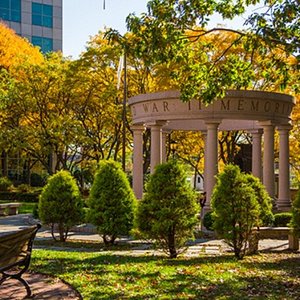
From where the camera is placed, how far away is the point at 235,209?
1160cm

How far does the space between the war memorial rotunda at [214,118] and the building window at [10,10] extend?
41.8 metres

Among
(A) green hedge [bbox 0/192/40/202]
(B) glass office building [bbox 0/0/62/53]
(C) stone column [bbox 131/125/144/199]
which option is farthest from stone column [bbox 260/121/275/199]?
(B) glass office building [bbox 0/0/62/53]

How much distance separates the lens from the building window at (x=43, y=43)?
60.6m

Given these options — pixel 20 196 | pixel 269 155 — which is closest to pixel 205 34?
pixel 269 155

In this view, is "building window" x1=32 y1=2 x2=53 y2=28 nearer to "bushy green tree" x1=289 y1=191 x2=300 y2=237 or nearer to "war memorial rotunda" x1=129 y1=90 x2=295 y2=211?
"war memorial rotunda" x1=129 y1=90 x2=295 y2=211

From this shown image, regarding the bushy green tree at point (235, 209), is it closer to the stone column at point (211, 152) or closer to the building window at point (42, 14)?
the stone column at point (211, 152)

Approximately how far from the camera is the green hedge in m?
37.5

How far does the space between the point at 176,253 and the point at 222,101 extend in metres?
8.67

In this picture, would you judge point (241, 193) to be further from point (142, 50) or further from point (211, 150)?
point (211, 150)

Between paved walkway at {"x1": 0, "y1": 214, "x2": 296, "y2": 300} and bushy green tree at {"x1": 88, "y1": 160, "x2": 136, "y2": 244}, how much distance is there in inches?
30.2

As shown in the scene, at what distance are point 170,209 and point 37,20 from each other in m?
53.8

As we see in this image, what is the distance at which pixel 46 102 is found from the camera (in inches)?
1264

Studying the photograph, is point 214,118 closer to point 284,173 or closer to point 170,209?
point 284,173

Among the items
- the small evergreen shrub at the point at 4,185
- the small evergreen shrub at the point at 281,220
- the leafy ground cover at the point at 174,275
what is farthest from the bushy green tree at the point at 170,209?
the small evergreen shrub at the point at 4,185
